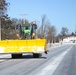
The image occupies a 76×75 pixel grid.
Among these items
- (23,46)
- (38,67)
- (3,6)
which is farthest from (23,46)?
(3,6)

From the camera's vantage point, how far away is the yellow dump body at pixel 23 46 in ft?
96.5

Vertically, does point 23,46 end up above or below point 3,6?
below

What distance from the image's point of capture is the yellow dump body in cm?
2941

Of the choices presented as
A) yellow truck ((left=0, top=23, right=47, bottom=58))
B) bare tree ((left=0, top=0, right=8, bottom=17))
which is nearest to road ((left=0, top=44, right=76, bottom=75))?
yellow truck ((left=0, top=23, right=47, bottom=58))

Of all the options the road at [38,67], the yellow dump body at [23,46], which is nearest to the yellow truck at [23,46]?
the yellow dump body at [23,46]

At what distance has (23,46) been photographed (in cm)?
2977

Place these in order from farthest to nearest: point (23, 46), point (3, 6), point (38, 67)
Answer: point (3, 6)
point (23, 46)
point (38, 67)

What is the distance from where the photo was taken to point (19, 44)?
98.2 feet

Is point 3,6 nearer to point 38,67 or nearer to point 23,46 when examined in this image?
point 23,46

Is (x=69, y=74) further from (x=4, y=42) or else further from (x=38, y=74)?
(x=4, y=42)

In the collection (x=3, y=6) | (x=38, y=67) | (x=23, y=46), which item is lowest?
(x=38, y=67)

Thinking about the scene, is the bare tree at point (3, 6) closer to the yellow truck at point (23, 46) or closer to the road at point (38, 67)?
the yellow truck at point (23, 46)

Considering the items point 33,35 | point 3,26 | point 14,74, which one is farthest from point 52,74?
point 3,26

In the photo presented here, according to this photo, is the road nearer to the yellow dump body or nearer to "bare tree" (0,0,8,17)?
the yellow dump body
